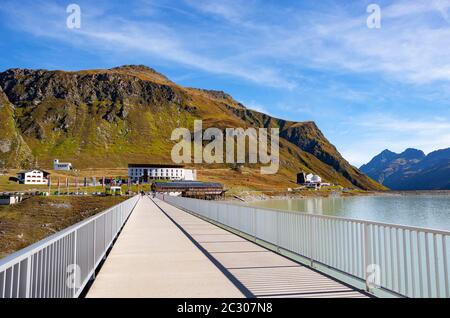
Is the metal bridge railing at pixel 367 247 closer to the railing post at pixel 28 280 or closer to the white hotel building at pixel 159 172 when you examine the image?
the railing post at pixel 28 280

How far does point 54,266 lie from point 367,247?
211 inches

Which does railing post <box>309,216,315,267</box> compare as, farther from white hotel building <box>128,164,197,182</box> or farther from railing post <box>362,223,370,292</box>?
white hotel building <box>128,164,197,182</box>

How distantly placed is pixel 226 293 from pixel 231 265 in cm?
283

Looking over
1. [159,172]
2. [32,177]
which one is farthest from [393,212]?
[159,172]

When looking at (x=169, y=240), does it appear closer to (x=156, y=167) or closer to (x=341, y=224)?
(x=341, y=224)

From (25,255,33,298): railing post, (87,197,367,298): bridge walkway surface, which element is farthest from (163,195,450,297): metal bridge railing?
(25,255,33,298): railing post

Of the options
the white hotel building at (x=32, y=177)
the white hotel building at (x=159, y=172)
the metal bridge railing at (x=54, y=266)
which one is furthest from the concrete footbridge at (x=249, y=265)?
the white hotel building at (x=159, y=172)

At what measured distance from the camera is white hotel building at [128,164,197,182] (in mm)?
179250

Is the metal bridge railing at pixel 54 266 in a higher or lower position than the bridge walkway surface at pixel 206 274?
higher

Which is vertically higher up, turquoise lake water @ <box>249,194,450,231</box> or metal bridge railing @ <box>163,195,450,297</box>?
metal bridge railing @ <box>163,195,450,297</box>

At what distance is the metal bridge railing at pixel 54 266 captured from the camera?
4039 millimetres

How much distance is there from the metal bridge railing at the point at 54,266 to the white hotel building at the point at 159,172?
168 metres

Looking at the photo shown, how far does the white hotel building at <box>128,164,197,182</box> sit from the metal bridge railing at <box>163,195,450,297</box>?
165 meters
